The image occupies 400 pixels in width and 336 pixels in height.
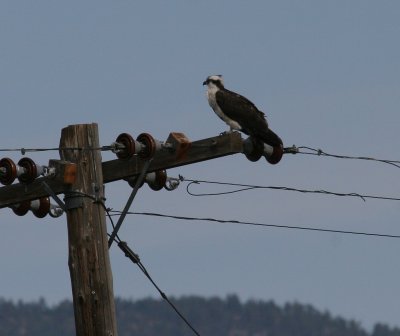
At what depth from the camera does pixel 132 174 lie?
759 inches

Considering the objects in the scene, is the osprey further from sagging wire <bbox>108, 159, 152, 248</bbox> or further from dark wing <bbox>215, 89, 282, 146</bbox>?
sagging wire <bbox>108, 159, 152, 248</bbox>

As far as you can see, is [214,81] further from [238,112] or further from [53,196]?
[53,196]

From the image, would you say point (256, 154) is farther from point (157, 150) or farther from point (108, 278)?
point (108, 278)

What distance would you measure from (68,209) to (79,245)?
1.58ft

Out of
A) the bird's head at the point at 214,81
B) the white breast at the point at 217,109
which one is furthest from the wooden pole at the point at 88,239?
the bird's head at the point at 214,81

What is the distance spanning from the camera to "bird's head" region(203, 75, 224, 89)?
75.5ft

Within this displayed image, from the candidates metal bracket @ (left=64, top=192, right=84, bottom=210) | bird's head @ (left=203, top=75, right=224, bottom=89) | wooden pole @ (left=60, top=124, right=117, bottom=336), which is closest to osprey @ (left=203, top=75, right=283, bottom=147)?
bird's head @ (left=203, top=75, right=224, bottom=89)

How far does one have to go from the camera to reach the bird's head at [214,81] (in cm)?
2302

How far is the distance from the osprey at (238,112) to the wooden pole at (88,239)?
7.31 ft

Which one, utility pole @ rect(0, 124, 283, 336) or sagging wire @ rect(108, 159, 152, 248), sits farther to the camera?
sagging wire @ rect(108, 159, 152, 248)

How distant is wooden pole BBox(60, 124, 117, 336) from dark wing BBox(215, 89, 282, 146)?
7.75 ft

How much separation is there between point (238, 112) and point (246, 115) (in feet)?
1.08

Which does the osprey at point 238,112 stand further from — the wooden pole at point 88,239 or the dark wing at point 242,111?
the wooden pole at point 88,239

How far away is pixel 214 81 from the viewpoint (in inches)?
913
